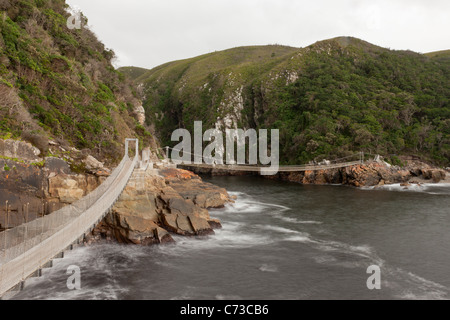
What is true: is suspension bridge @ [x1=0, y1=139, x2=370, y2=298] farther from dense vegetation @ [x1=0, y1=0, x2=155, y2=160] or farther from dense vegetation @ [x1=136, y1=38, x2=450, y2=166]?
dense vegetation @ [x1=136, y1=38, x2=450, y2=166]

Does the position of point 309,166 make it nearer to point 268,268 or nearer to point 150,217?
point 150,217

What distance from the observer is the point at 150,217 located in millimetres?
16203

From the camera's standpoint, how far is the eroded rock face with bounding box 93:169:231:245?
48.8 feet

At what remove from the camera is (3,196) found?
13.1 metres

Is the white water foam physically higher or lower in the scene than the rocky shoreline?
lower

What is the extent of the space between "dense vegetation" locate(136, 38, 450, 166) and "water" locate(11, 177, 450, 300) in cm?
2392

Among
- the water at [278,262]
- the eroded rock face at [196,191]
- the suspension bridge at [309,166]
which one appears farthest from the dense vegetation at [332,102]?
the water at [278,262]

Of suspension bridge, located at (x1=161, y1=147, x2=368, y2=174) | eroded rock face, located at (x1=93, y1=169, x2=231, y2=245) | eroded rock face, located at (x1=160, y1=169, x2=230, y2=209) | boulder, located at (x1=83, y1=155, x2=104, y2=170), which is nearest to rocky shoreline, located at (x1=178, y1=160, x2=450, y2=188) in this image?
suspension bridge, located at (x1=161, y1=147, x2=368, y2=174)

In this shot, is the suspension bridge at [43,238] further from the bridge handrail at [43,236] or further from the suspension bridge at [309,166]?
the suspension bridge at [309,166]

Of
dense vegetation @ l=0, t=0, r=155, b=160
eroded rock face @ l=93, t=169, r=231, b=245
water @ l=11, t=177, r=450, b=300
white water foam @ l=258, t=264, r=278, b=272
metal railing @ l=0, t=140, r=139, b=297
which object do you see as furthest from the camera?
dense vegetation @ l=0, t=0, r=155, b=160

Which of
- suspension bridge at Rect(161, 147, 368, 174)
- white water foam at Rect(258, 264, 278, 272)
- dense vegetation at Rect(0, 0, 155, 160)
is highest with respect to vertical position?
dense vegetation at Rect(0, 0, 155, 160)

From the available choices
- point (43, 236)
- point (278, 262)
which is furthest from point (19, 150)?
point (278, 262)

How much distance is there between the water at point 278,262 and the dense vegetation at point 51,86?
24.0ft
